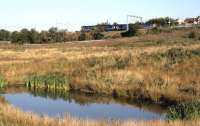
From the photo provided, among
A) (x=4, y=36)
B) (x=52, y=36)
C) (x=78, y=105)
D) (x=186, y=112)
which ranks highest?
(x=4, y=36)

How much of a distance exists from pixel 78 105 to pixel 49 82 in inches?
229

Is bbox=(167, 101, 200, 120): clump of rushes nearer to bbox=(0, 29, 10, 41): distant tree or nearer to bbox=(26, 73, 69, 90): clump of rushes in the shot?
bbox=(26, 73, 69, 90): clump of rushes

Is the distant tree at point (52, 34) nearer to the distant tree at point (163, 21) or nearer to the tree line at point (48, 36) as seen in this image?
the tree line at point (48, 36)

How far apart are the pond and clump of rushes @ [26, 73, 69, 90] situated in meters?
0.80

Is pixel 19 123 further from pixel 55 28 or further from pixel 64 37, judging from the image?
pixel 55 28

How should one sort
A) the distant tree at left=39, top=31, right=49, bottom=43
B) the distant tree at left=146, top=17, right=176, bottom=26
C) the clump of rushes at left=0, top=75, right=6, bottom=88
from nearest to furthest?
the clump of rushes at left=0, top=75, right=6, bottom=88 < the distant tree at left=39, top=31, right=49, bottom=43 < the distant tree at left=146, top=17, right=176, bottom=26

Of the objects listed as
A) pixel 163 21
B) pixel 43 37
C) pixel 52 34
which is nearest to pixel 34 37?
pixel 43 37

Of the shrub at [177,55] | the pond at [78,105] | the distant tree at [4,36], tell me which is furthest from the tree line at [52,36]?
the pond at [78,105]

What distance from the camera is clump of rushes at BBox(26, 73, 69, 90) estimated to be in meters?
31.0

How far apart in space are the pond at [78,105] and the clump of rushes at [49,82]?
803 millimetres

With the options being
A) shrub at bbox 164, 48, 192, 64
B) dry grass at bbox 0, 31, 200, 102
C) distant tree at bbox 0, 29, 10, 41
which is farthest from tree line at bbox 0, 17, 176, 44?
shrub at bbox 164, 48, 192, 64

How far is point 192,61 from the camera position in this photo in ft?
108

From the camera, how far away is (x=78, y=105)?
85.1 ft

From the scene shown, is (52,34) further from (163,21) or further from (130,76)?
(130,76)
